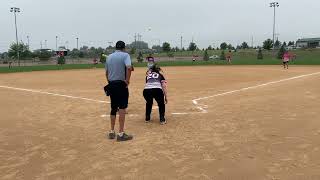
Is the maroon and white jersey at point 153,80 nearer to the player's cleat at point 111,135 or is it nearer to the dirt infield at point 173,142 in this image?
the dirt infield at point 173,142

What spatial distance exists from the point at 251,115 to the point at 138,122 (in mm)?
2810

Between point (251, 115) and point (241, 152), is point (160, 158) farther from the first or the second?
point (251, 115)

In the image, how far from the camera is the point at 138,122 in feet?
32.5

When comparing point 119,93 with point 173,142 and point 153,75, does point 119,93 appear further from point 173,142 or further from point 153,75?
point 153,75

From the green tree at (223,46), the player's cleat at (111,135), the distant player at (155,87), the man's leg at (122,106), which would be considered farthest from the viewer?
the green tree at (223,46)

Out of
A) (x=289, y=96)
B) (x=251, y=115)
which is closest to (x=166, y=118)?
(x=251, y=115)

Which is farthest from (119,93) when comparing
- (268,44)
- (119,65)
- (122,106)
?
(268,44)

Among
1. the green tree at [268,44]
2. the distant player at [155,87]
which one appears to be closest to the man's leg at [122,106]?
the distant player at [155,87]

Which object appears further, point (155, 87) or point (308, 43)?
point (308, 43)

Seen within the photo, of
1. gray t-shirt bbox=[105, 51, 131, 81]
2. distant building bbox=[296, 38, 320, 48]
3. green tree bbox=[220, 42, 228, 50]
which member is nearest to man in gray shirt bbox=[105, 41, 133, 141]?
gray t-shirt bbox=[105, 51, 131, 81]

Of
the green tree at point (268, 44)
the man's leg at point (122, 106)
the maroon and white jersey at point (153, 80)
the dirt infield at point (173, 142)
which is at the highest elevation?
the green tree at point (268, 44)

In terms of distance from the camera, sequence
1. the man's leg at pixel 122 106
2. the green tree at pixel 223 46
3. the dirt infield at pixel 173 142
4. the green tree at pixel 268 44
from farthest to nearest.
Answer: the green tree at pixel 223 46 < the green tree at pixel 268 44 < the man's leg at pixel 122 106 < the dirt infield at pixel 173 142

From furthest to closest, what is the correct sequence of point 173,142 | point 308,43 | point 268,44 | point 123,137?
point 308,43
point 268,44
point 123,137
point 173,142

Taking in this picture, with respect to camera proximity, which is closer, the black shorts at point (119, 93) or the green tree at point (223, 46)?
the black shorts at point (119, 93)
